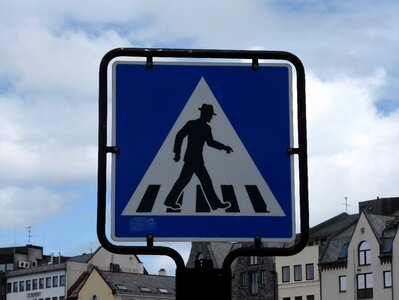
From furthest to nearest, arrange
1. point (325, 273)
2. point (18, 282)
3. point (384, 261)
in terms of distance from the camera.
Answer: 1. point (18, 282)
2. point (325, 273)
3. point (384, 261)

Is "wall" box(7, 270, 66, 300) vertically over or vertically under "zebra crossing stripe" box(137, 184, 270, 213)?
over

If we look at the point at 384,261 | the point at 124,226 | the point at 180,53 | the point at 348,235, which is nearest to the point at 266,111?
the point at 180,53

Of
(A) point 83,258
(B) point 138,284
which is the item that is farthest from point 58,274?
(B) point 138,284

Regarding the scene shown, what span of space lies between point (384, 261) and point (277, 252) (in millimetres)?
72379

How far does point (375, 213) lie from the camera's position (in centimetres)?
8638

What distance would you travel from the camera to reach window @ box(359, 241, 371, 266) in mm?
77000

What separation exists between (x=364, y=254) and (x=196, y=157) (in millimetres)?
74480

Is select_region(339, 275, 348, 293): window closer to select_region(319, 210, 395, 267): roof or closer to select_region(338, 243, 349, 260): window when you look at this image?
select_region(319, 210, 395, 267): roof

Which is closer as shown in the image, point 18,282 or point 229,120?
point 229,120

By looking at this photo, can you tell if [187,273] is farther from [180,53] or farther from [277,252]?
[180,53]

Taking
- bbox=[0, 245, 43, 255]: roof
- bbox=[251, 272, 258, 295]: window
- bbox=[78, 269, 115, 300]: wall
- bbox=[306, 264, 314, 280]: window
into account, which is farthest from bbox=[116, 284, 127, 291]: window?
bbox=[0, 245, 43, 255]: roof

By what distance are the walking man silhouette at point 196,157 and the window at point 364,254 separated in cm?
7378

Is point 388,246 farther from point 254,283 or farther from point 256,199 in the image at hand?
point 256,199

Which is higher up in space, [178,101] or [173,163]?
[178,101]
